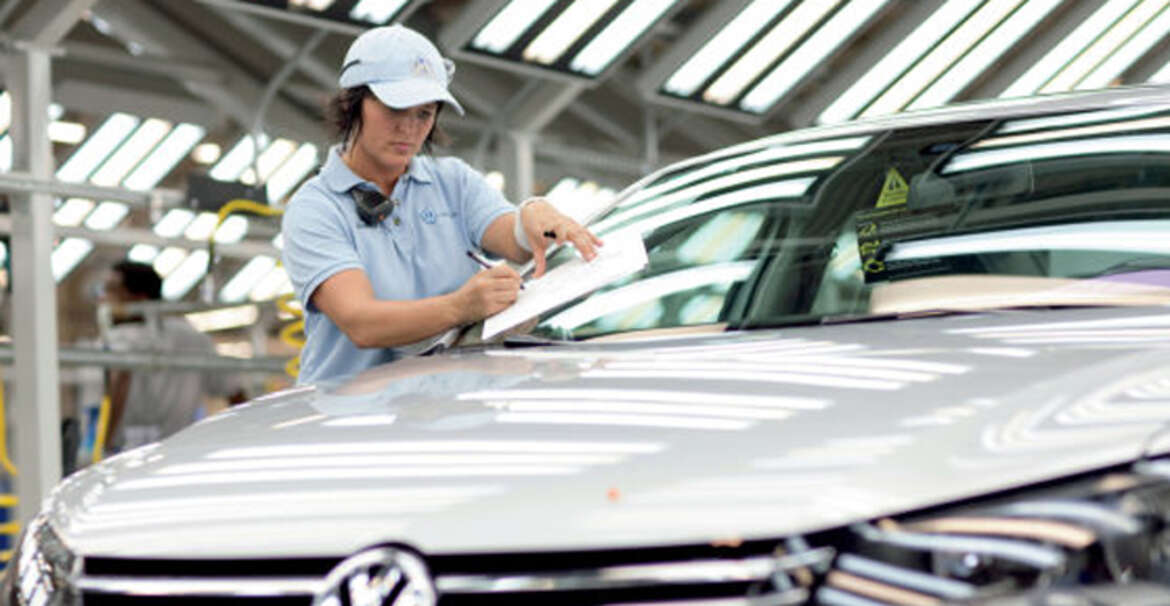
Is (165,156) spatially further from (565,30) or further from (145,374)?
(565,30)

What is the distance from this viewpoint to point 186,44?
365 inches

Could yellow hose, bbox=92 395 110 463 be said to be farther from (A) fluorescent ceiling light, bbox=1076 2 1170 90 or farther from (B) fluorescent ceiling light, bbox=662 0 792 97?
→ (A) fluorescent ceiling light, bbox=1076 2 1170 90

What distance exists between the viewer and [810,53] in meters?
9.19

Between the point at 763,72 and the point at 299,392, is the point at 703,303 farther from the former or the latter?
the point at 763,72

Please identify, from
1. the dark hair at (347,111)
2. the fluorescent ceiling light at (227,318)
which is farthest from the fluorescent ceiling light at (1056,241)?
the fluorescent ceiling light at (227,318)

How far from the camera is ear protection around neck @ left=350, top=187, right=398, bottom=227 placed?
326 cm

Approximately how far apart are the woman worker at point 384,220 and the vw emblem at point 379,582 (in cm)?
129

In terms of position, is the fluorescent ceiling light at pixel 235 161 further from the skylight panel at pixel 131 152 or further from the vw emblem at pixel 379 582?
the vw emblem at pixel 379 582

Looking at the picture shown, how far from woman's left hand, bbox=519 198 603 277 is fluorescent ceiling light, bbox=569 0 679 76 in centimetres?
483

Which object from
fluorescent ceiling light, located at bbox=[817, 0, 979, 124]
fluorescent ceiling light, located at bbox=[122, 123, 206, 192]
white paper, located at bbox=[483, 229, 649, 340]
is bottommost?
white paper, located at bbox=[483, 229, 649, 340]

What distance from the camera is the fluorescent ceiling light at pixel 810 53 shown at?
29.9 feet

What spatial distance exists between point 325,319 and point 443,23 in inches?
232

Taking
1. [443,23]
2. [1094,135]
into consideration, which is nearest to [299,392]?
[1094,135]

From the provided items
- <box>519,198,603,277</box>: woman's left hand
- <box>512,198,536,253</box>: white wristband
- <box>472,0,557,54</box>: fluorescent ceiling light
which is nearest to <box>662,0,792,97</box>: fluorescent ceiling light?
<box>472,0,557,54</box>: fluorescent ceiling light
